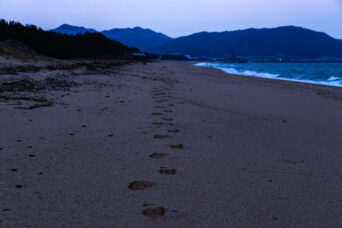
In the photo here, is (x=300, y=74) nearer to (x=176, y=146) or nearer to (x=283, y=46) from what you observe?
(x=176, y=146)

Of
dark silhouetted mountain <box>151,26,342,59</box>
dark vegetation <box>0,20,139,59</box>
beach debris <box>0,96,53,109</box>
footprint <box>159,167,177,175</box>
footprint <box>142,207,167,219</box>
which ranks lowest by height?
footprint <box>142,207,167,219</box>

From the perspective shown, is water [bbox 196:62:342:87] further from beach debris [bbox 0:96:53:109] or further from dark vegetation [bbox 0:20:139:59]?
Result: dark vegetation [bbox 0:20:139:59]

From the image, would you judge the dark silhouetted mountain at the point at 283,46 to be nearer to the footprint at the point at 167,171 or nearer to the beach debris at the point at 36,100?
the beach debris at the point at 36,100

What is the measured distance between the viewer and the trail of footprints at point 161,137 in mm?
1550

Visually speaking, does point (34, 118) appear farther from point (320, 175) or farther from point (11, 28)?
point (11, 28)

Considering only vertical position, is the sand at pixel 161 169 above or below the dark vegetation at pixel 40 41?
below

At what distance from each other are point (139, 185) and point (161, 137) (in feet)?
3.55

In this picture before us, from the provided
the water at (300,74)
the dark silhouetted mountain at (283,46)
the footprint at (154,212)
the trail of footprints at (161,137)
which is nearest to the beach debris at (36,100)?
the trail of footprints at (161,137)

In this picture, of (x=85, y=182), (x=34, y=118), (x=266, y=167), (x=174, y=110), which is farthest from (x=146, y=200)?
(x=174, y=110)

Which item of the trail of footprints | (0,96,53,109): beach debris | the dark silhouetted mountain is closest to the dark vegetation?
(0,96,53,109): beach debris

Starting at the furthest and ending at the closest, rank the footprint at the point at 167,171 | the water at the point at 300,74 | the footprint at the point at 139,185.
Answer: the water at the point at 300,74 < the footprint at the point at 167,171 < the footprint at the point at 139,185

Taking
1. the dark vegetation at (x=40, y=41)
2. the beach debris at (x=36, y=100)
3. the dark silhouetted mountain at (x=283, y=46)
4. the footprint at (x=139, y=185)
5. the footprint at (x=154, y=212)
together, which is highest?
the dark silhouetted mountain at (x=283, y=46)

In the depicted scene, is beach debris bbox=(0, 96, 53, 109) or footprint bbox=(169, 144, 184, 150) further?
beach debris bbox=(0, 96, 53, 109)

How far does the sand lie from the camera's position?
1.50 m
